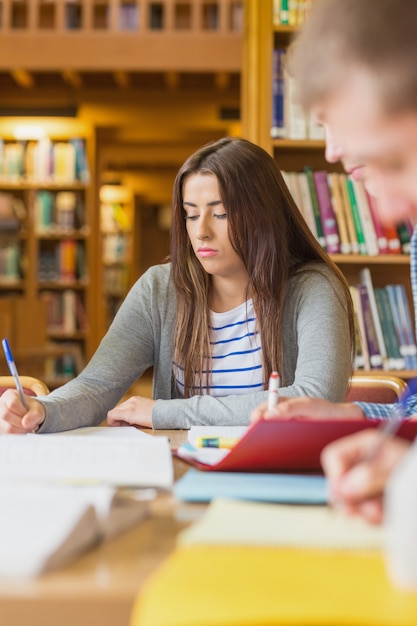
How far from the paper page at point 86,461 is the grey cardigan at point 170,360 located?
0.36m

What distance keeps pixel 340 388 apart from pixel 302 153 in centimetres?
183

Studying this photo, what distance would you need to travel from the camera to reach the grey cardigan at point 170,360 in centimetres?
160

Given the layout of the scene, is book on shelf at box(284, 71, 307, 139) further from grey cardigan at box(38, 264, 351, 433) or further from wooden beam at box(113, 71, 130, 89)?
wooden beam at box(113, 71, 130, 89)

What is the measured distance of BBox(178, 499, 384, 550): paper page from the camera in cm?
71

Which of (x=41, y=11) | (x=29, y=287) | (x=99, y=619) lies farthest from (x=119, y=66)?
(x=99, y=619)

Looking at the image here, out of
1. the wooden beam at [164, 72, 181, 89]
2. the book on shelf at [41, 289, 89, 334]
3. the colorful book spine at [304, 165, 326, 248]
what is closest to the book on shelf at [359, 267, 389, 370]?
the colorful book spine at [304, 165, 326, 248]

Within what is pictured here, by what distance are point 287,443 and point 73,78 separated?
267 inches

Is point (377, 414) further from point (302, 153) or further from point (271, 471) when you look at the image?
point (302, 153)

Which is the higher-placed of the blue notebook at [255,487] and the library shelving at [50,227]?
the library shelving at [50,227]

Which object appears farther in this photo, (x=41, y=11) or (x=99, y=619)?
(x=41, y=11)

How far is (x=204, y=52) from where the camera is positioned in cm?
661

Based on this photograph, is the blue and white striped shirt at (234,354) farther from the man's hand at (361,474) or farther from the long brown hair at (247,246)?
the man's hand at (361,474)

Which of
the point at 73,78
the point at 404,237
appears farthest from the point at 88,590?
the point at 73,78

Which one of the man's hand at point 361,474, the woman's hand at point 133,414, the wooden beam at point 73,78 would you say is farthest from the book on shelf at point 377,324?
the wooden beam at point 73,78
